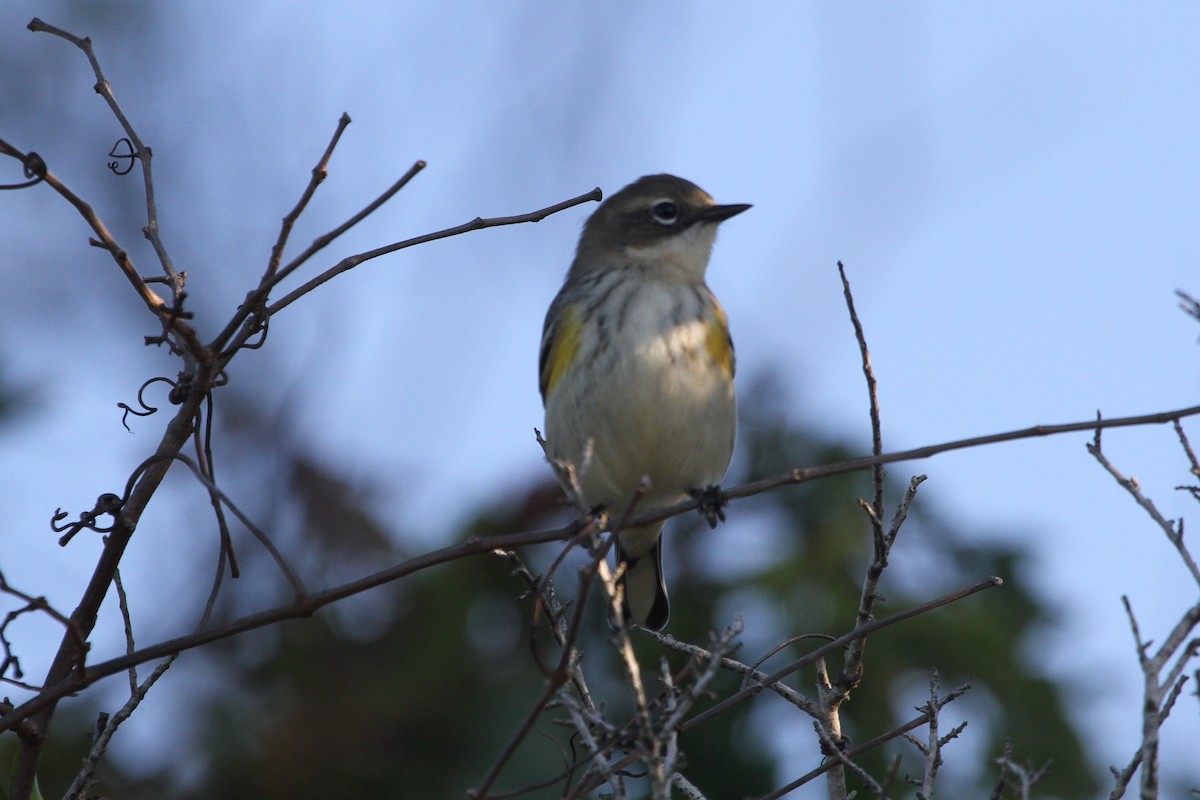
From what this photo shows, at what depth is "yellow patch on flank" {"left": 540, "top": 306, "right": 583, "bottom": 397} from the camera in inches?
211

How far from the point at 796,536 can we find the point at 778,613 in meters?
0.64

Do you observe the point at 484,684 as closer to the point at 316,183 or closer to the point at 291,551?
the point at 291,551

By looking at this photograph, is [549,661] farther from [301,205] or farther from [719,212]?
[301,205]

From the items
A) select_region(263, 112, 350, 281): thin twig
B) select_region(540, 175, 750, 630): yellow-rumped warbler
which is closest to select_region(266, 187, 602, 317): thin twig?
select_region(263, 112, 350, 281): thin twig

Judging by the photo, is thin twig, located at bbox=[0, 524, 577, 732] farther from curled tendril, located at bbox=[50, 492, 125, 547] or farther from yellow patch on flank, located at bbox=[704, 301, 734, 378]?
yellow patch on flank, located at bbox=[704, 301, 734, 378]

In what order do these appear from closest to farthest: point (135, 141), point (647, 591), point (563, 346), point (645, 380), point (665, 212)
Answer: point (135, 141), point (645, 380), point (563, 346), point (647, 591), point (665, 212)

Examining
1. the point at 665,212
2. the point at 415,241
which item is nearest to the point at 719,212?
the point at 665,212

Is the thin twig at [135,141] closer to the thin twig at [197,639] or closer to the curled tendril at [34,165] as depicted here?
the curled tendril at [34,165]

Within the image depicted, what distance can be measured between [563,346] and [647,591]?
3.99 ft

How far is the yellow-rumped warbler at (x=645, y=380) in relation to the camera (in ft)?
17.0

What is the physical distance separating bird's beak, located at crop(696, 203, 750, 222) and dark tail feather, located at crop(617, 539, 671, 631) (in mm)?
1537

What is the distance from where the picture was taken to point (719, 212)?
5.99 meters

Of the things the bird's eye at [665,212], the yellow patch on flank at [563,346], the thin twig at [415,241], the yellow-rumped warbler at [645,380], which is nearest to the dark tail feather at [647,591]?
the yellow-rumped warbler at [645,380]

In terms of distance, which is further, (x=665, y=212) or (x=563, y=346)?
A: (x=665, y=212)
